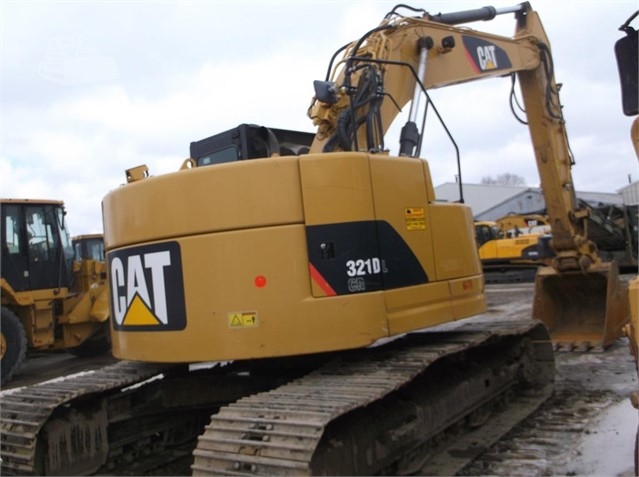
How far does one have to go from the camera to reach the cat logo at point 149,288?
3.86 m

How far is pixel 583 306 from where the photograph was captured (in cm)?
820

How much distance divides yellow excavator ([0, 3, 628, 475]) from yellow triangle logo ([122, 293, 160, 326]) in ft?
0.06

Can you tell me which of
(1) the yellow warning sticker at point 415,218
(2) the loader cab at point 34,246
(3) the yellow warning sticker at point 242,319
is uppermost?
(2) the loader cab at point 34,246

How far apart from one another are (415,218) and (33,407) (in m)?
2.71

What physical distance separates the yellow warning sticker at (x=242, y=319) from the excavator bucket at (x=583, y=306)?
5240mm

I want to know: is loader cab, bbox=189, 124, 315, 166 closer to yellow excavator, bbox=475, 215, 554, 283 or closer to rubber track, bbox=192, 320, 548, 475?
rubber track, bbox=192, 320, 548, 475

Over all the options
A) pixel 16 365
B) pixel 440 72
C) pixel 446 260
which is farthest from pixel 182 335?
pixel 16 365

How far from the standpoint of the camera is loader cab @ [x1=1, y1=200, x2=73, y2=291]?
29.9 feet

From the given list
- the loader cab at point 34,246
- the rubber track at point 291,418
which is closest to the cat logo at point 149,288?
the rubber track at point 291,418

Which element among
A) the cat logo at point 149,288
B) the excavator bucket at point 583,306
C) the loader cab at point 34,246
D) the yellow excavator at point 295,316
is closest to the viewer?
the yellow excavator at point 295,316

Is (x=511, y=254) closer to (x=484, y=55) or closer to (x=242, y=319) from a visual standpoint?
(x=484, y=55)

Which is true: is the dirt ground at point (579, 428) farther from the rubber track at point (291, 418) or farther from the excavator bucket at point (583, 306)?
the rubber track at point (291, 418)

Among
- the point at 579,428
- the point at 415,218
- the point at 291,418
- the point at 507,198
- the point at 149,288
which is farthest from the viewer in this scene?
the point at 507,198

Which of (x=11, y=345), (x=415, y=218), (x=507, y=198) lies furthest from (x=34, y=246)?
(x=507, y=198)
